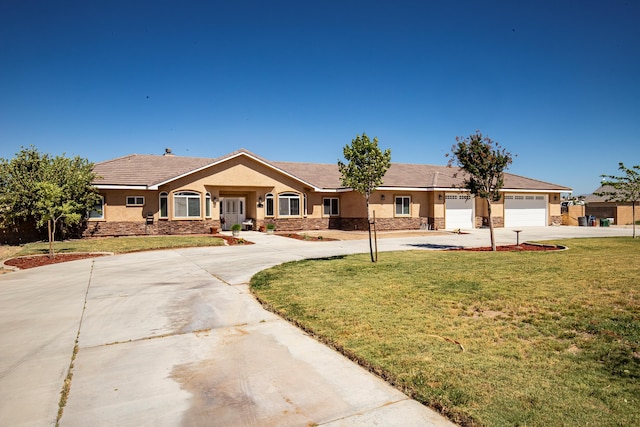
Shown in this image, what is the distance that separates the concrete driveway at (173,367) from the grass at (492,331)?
0.43 metres

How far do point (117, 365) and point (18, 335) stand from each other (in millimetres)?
2413

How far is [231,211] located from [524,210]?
23.9 m

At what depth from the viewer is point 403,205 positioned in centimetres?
2936

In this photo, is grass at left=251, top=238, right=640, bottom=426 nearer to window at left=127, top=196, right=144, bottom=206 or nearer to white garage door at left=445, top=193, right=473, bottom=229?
window at left=127, top=196, right=144, bottom=206

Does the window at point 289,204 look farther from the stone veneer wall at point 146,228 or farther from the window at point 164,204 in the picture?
the window at point 164,204

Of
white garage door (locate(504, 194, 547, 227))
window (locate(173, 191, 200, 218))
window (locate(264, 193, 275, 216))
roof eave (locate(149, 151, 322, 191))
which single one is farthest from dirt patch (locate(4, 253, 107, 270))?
white garage door (locate(504, 194, 547, 227))

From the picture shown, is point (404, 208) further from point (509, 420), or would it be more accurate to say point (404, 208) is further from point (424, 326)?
point (509, 420)

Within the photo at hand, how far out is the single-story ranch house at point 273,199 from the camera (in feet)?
79.7

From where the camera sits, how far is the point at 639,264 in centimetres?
1019

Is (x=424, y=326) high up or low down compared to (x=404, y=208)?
down

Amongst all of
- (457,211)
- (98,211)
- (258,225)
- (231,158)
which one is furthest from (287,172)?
(457,211)

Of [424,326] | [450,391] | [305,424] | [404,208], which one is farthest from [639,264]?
[404,208]

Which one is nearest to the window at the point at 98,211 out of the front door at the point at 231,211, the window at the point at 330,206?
the front door at the point at 231,211

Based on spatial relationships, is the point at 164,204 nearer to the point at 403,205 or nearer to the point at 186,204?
the point at 186,204
